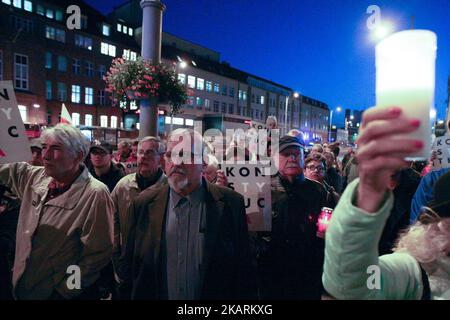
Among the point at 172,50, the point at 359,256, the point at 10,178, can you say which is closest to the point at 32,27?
the point at 172,50

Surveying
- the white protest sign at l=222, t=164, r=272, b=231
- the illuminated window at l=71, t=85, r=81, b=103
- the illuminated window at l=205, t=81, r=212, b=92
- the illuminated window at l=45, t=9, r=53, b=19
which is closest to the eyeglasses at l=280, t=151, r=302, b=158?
the white protest sign at l=222, t=164, r=272, b=231

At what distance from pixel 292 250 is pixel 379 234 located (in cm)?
204

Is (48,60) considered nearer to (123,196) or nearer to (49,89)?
(49,89)

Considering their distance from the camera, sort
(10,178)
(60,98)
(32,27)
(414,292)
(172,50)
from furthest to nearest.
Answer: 1. (172,50)
2. (60,98)
3. (32,27)
4. (10,178)
5. (414,292)

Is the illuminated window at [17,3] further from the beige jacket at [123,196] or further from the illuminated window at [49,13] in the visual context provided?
the beige jacket at [123,196]

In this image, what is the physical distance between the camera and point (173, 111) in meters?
7.50

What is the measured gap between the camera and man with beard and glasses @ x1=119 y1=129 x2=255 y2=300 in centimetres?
229

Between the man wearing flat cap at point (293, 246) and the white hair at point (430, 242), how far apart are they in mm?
1530

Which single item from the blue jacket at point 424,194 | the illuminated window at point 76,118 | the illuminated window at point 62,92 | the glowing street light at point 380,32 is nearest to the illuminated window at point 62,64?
the illuminated window at point 62,92

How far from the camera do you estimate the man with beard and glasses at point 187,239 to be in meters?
2.29

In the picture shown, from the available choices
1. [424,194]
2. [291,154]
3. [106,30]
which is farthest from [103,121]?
[424,194]

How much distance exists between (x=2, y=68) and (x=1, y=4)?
231 inches

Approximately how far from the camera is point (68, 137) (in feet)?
8.52
